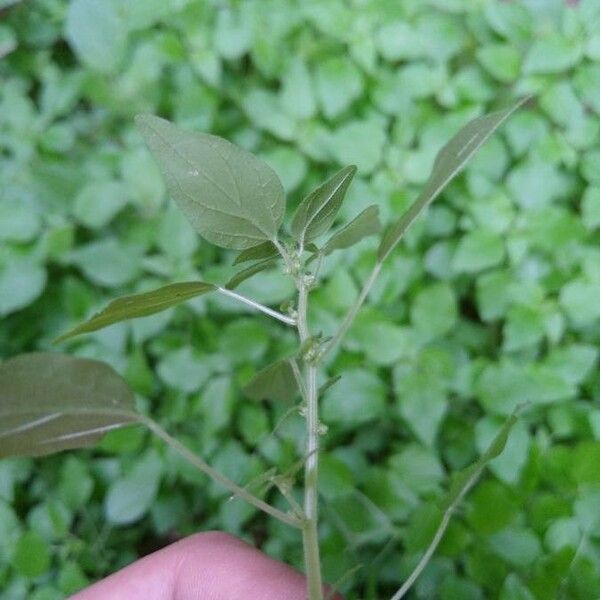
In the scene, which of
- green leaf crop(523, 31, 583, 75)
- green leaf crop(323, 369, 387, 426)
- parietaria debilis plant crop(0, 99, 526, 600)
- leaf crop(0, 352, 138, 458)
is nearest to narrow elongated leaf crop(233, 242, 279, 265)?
parietaria debilis plant crop(0, 99, 526, 600)

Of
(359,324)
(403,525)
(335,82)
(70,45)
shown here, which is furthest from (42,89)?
(403,525)

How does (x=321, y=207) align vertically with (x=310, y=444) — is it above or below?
above

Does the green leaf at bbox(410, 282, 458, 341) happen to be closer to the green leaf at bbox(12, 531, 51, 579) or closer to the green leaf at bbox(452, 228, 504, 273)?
the green leaf at bbox(452, 228, 504, 273)

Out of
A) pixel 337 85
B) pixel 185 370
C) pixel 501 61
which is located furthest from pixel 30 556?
pixel 501 61

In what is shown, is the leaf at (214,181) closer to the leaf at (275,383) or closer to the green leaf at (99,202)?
the leaf at (275,383)

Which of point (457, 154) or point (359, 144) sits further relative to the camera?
point (359, 144)

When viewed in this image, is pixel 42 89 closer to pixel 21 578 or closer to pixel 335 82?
pixel 335 82

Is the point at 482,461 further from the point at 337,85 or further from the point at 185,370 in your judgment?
the point at 337,85
